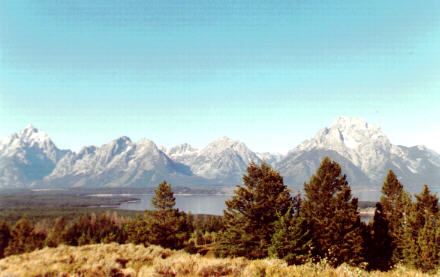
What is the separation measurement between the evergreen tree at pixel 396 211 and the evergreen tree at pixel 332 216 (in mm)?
8995

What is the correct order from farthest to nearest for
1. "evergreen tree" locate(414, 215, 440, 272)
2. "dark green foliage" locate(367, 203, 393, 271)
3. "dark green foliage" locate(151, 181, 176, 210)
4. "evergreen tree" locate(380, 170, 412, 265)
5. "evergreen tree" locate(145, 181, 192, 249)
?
1. "dark green foliage" locate(151, 181, 176, 210)
2. "evergreen tree" locate(145, 181, 192, 249)
3. "dark green foliage" locate(367, 203, 393, 271)
4. "evergreen tree" locate(380, 170, 412, 265)
5. "evergreen tree" locate(414, 215, 440, 272)

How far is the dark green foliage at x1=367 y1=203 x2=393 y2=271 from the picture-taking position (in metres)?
38.4

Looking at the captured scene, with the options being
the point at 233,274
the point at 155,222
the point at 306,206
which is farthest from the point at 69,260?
the point at 155,222

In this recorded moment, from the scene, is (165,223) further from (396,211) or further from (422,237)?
(396,211)

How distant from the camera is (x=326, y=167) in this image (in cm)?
3544

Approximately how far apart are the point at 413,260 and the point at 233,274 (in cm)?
3304

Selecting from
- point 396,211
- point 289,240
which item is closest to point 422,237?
point 396,211

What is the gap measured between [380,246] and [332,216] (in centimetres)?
1358

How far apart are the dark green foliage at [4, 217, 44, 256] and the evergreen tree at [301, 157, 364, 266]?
71.7 meters

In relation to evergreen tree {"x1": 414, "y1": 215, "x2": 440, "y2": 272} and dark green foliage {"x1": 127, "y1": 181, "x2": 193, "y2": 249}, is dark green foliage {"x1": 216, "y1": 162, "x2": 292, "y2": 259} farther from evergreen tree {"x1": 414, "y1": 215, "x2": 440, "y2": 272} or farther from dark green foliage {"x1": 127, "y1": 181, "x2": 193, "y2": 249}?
evergreen tree {"x1": 414, "y1": 215, "x2": 440, "y2": 272}

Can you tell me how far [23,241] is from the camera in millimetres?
72312

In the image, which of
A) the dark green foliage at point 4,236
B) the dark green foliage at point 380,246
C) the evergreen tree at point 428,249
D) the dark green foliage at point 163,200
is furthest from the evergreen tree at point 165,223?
the dark green foliage at point 4,236

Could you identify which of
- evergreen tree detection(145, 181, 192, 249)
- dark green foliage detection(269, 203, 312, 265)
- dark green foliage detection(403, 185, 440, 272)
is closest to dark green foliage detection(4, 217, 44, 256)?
evergreen tree detection(145, 181, 192, 249)

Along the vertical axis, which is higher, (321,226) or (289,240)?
(321,226)
